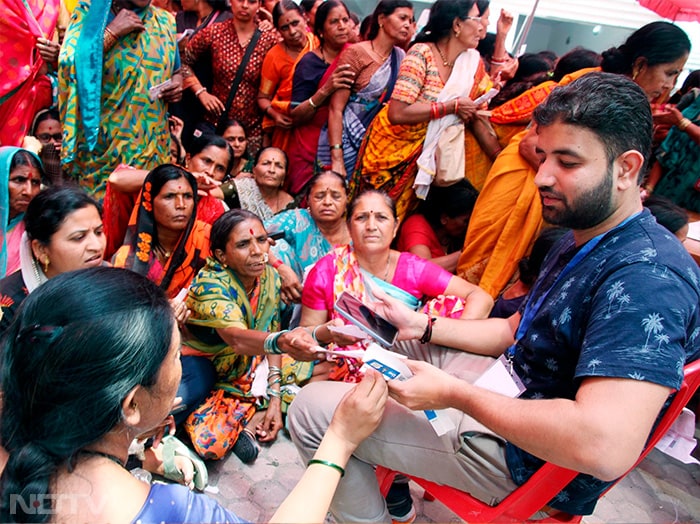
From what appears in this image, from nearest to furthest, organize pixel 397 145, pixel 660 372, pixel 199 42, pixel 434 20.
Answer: pixel 660 372 → pixel 434 20 → pixel 397 145 → pixel 199 42

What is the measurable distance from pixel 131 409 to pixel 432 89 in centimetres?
297

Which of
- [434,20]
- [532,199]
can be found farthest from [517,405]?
[434,20]

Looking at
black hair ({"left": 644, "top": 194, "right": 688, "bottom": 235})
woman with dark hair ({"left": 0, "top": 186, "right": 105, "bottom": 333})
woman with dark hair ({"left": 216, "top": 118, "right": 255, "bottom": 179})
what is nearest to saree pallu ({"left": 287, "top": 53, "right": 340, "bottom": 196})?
woman with dark hair ({"left": 216, "top": 118, "right": 255, "bottom": 179})

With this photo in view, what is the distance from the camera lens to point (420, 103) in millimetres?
3420

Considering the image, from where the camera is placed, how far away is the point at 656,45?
2648 millimetres

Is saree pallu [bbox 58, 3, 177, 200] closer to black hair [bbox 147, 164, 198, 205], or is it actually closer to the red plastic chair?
black hair [bbox 147, 164, 198, 205]

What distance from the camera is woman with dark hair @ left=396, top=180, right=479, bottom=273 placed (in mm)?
3637

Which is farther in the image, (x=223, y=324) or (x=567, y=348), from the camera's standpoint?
(x=223, y=324)

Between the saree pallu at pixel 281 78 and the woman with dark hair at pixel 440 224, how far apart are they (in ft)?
4.65

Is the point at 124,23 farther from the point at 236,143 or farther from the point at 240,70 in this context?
the point at 236,143

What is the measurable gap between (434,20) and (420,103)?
56 centimetres

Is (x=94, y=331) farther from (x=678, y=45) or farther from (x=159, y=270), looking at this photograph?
(x=678, y=45)

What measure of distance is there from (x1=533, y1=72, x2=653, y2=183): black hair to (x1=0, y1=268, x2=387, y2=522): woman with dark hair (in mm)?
1275

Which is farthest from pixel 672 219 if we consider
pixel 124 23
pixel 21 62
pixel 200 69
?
pixel 21 62
